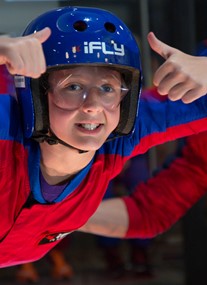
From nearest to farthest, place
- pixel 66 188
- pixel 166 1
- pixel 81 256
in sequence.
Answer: pixel 66 188 < pixel 166 1 < pixel 81 256

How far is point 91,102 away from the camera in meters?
1.68

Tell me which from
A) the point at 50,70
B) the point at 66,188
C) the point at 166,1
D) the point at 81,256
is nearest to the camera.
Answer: the point at 50,70

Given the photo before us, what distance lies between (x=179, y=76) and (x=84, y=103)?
25 cm

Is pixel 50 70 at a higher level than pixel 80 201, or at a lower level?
higher

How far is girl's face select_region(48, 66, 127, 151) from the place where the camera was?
1.69 m

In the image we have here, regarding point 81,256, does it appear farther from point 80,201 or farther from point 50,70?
point 50,70

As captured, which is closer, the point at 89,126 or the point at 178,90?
the point at 178,90

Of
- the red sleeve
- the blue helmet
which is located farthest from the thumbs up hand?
the red sleeve

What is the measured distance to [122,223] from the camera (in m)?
2.29

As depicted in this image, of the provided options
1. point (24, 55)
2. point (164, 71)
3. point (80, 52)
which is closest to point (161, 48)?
point (164, 71)

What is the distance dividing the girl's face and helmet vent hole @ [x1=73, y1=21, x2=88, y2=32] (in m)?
0.08

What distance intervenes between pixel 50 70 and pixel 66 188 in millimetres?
312

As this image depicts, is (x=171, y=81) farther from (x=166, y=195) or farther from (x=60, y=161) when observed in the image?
(x=166, y=195)

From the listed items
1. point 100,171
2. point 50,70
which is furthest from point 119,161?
point 50,70
